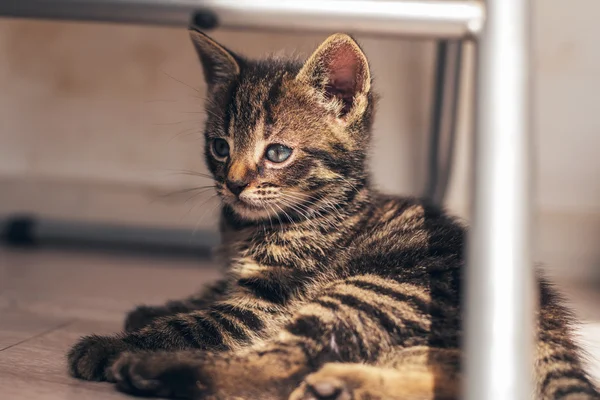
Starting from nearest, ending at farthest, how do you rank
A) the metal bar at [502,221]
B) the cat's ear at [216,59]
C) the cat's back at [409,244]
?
the metal bar at [502,221] < the cat's back at [409,244] < the cat's ear at [216,59]

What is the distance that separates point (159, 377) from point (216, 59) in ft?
2.38

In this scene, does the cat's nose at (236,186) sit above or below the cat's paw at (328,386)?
above

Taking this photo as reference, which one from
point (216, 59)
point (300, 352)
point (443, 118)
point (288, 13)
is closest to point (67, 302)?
point (216, 59)

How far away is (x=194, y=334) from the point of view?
1.08m

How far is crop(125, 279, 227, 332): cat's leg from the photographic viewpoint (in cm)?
128

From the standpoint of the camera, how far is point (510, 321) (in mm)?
690

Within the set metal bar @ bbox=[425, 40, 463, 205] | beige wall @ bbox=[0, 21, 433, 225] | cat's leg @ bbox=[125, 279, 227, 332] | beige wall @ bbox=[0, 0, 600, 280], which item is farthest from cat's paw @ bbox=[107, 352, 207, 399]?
beige wall @ bbox=[0, 21, 433, 225]

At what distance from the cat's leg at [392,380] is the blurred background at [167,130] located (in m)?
1.21

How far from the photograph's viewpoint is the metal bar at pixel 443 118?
187 cm

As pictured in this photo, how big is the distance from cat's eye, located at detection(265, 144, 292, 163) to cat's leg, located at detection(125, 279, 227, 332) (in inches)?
12.0

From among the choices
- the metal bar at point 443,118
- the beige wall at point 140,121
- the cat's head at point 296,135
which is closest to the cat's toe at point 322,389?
the cat's head at point 296,135

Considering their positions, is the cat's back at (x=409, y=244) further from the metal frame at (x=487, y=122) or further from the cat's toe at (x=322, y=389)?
the metal frame at (x=487, y=122)

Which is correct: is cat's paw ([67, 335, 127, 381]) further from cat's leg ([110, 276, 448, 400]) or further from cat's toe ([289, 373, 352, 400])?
cat's toe ([289, 373, 352, 400])

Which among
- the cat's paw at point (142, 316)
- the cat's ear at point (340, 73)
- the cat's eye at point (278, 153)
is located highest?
the cat's ear at point (340, 73)
